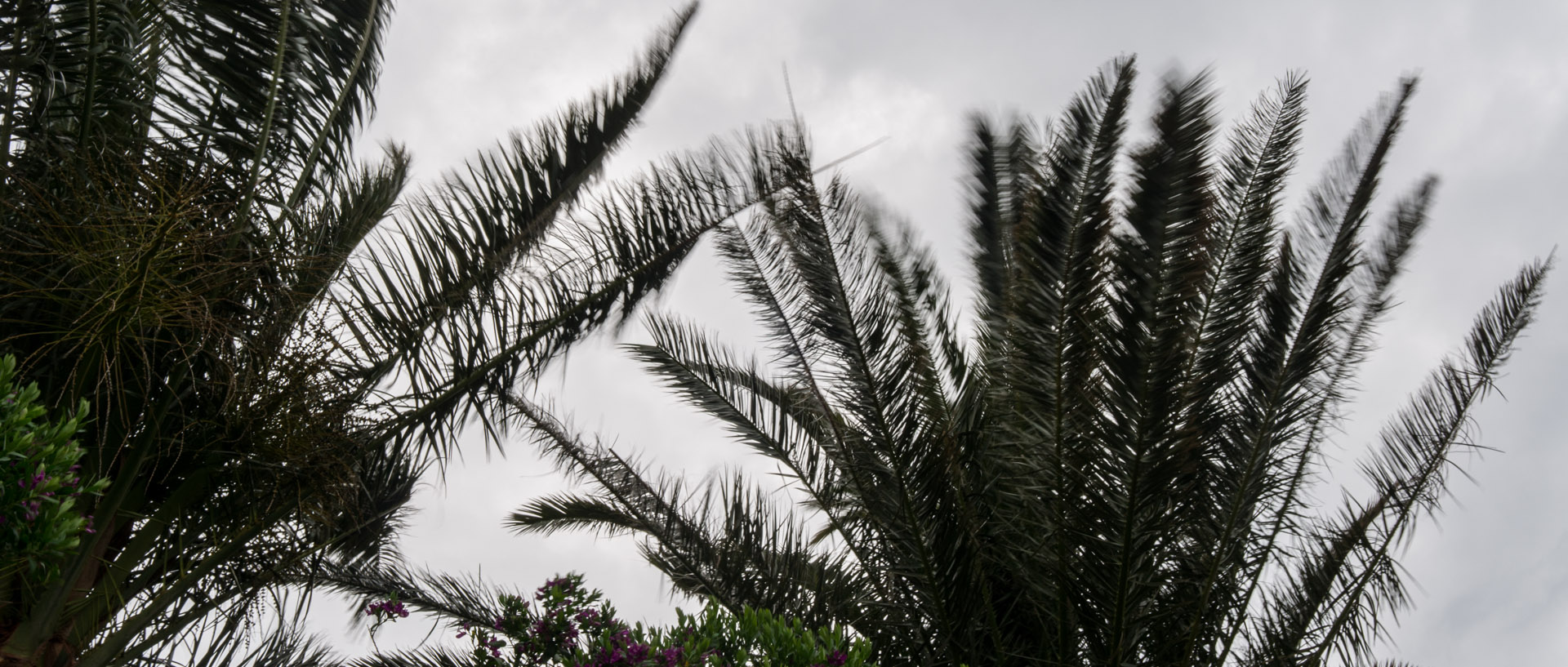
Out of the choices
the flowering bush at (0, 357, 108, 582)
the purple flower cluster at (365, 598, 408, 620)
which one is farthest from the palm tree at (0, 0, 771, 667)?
the purple flower cluster at (365, 598, 408, 620)

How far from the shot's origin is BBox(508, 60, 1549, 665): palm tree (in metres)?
4.54

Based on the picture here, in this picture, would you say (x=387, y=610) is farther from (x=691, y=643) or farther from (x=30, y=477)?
(x=30, y=477)

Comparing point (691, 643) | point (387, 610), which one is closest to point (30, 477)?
point (691, 643)

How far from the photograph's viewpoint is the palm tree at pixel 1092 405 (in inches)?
179

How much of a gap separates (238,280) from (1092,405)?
3.43m

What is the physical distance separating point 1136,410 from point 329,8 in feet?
12.9

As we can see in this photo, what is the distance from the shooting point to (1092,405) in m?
4.76

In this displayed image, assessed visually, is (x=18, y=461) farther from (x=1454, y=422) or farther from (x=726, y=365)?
(x=1454, y=422)

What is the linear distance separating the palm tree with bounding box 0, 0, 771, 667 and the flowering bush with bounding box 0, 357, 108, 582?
603mm

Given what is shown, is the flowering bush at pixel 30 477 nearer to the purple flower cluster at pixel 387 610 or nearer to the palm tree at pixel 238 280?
the palm tree at pixel 238 280

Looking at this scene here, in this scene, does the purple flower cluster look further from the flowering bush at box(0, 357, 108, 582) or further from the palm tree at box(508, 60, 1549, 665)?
the flowering bush at box(0, 357, 108, 582)

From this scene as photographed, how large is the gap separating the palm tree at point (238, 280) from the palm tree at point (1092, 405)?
1.12m

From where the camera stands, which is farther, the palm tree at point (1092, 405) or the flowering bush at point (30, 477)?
the palm tree at point (1092, 405)

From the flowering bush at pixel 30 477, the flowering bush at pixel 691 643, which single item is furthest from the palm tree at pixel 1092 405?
the flowering bush at pixel 30 477
